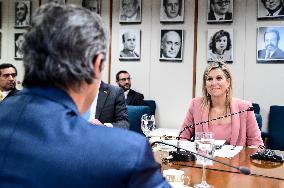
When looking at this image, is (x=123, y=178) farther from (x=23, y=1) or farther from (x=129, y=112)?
(x=23, y=1)

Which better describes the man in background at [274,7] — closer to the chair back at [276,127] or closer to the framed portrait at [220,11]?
the framed portrait at [220,11]

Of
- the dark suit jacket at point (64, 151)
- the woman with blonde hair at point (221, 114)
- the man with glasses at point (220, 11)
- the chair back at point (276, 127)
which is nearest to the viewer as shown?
the dark suit jacket at point (64, 151)

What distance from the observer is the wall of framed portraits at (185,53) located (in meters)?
5.47

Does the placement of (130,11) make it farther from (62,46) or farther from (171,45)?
(62,46)

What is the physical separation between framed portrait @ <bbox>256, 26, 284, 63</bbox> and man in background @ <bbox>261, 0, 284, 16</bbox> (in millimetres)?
192

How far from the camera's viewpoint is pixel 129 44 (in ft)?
20.4

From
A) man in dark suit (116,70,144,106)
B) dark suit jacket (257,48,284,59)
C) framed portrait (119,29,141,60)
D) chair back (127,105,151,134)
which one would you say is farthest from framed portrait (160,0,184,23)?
chair back (127,105,151,134)

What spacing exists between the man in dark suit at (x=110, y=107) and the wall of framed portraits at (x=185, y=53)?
2.49 metres

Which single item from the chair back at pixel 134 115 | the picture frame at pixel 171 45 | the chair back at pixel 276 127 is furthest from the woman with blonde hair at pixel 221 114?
the picture frame at pixel 171 45

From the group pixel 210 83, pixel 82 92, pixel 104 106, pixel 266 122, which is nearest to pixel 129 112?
pixel 104 106

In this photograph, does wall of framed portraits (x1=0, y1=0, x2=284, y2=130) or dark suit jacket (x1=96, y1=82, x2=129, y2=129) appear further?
wall of framed portraits (x1=0, y1=0, x2=284, y2=130)

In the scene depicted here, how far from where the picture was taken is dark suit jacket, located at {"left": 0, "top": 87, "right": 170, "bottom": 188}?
2.62ft

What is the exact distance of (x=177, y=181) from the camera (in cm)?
181

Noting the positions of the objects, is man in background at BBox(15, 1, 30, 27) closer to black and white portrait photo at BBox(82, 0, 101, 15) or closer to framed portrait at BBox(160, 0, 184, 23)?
black and white portrait photo at BBox(82, 0, 101, 15)
